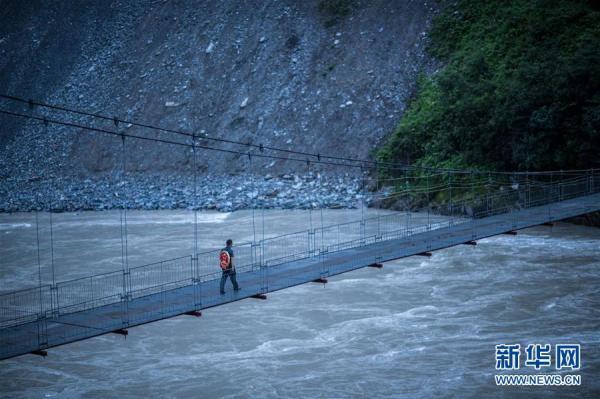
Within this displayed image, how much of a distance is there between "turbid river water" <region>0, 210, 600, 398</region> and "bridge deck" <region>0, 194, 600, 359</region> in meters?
1.02

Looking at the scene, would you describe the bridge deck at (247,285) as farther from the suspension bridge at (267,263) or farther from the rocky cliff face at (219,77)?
the rocky cliff face at (219,77)

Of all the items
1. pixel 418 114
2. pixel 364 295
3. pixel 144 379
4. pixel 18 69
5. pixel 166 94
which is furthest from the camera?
pixel 18 69

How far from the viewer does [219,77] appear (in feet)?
90.7

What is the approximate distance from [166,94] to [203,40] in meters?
2.75

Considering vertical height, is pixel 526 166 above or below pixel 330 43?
below

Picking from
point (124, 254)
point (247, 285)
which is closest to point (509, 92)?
point (124, 254)

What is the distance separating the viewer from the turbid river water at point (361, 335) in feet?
26.7

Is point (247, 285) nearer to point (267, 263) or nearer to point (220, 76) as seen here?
point (267, 263)

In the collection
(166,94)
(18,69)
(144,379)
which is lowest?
(144,379)

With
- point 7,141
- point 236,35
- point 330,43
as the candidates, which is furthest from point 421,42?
point 7,141

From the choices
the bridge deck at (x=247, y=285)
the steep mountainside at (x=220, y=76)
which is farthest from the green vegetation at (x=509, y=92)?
the bridge deck at (x=247, y=285)

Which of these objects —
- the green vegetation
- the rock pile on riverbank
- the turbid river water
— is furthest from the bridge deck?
the rock pile on riverbank

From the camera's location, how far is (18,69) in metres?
33.5

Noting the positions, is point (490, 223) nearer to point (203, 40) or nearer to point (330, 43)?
point (330, 43)
